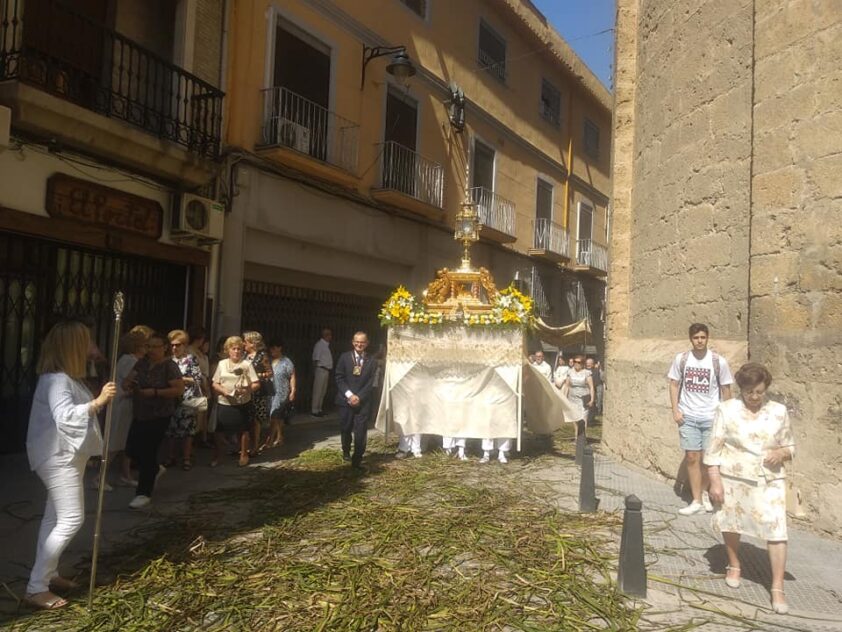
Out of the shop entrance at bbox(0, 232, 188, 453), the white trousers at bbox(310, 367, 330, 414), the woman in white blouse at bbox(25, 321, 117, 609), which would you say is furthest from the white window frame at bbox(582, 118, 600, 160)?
the woman in white blouse at bbox(25, 321, 117, 609)

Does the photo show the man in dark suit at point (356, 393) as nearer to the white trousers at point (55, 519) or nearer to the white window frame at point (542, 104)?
the white trousers at point (55, 519)

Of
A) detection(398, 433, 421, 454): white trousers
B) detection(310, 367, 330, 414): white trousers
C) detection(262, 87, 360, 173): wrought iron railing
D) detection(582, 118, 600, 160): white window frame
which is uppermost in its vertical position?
detection(582, 118, 600, 160): white window frame

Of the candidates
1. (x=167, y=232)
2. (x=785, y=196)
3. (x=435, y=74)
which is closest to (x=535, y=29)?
(x=435, y=74)

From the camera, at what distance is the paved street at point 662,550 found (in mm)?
4074

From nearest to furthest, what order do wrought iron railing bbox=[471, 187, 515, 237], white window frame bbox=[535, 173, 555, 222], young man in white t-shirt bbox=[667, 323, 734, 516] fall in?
young man in white t-shirt bbox=[667, 323, 734, 516]
wrought iron railing bbox=[471, 187, 515, 237]
white window frame bbox=[535, 173, 555, 222]

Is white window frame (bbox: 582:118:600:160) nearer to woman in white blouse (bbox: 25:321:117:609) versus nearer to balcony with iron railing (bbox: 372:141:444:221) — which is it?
balcony with iron railing (bbox: 372:141:444:221)

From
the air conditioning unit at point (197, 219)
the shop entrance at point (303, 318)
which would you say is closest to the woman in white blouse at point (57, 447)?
the air conditioning unit at point (197, 219)

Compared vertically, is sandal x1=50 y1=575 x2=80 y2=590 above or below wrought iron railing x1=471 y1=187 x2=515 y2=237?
below

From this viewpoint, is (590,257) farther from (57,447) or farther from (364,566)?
(57,447)

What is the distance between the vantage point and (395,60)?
12.6 metres

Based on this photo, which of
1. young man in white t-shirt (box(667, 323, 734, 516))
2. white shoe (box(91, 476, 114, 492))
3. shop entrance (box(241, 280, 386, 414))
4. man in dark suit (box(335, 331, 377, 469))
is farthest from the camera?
shop entrance (box(241, 280, 386, 414))

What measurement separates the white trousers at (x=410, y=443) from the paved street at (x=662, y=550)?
1.54 metres

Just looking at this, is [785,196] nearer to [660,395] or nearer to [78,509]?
[660,395]

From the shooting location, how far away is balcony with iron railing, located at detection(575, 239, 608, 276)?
22456mm
